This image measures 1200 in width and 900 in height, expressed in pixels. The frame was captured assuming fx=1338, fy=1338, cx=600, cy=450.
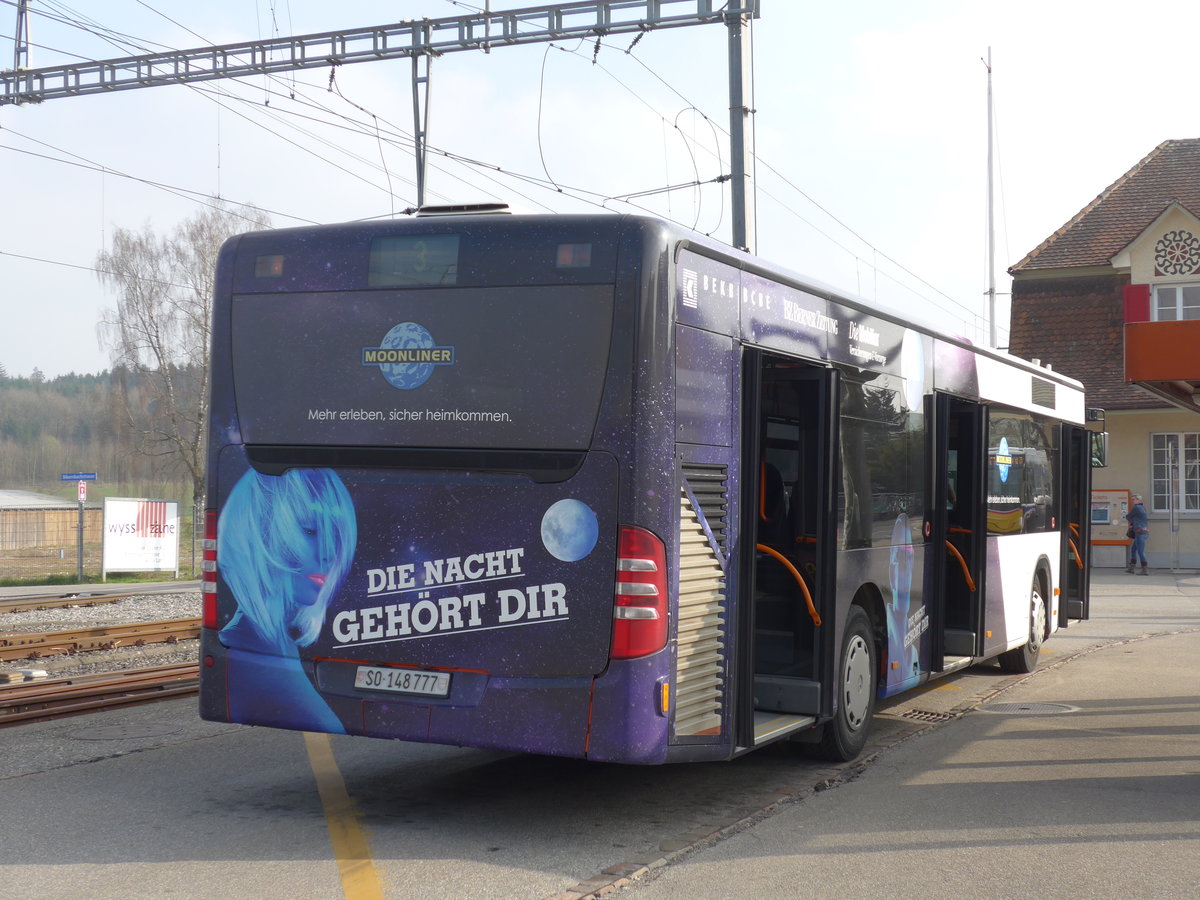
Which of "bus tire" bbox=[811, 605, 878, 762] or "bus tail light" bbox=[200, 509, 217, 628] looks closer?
"bus tail light" bbox=[200, 509, 217, 628]

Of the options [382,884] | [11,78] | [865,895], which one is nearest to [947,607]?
[865,895]

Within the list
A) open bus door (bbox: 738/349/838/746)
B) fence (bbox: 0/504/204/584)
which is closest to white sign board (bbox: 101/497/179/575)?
fence (bbox: 0/504/204/584)

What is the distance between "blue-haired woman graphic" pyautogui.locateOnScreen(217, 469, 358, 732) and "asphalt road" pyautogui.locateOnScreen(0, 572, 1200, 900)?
604 mm

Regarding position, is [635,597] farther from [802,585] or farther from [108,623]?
[108,623]

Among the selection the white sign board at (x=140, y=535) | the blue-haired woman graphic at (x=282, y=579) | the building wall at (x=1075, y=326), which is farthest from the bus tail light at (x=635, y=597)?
the building wall at (x=1075, y=326)

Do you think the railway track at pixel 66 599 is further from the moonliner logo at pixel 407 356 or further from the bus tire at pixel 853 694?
the moonliner logo at pixel 407 356

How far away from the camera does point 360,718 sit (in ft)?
21.5

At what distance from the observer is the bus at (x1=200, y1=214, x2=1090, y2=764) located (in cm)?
621

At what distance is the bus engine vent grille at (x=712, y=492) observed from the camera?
6.53 metres

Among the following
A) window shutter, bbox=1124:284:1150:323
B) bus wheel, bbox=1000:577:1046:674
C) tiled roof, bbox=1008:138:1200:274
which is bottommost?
bus wheel, bbox=1000:577:1046:674

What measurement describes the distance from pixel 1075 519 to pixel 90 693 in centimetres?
1053

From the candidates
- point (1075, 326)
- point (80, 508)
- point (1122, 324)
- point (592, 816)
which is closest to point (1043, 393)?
point (592, 816)

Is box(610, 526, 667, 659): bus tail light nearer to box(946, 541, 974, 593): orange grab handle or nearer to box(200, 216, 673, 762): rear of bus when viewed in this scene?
box(200, 216, 673, 762): rear of bus

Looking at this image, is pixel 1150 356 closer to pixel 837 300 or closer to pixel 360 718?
pixel 837 300
